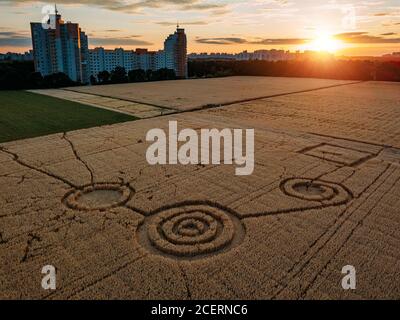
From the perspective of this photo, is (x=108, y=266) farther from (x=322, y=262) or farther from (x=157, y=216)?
(x=322, y=262)

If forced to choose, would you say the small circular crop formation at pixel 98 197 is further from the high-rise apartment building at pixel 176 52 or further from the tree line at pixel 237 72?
the high-rise apartment building at pixel 176 52

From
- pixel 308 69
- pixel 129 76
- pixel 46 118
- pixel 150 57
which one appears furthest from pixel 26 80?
pixel 150 57

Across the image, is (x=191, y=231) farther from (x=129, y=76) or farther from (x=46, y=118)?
(x=129, y=76)

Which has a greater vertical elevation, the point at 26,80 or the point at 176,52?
the point at 176,52

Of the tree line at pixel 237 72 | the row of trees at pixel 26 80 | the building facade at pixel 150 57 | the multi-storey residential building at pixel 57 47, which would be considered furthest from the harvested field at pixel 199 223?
the building facade at pixel 150 57

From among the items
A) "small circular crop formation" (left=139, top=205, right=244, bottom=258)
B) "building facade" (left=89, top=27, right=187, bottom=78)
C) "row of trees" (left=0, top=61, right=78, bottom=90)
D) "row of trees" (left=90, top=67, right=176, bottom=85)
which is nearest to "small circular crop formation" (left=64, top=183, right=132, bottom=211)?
"small circular crop formation" (left=139, top=205, right=244, bottom=258)
